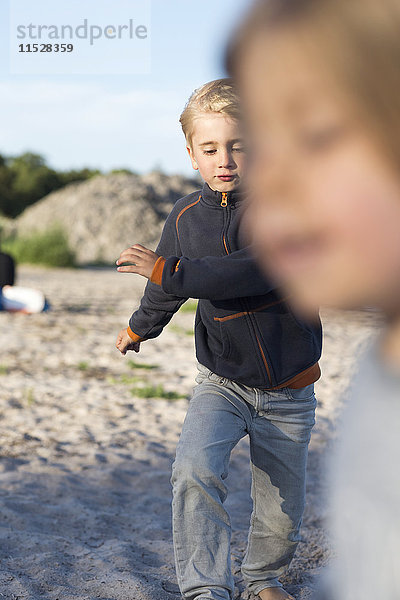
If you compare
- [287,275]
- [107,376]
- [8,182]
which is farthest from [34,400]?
[8,182]

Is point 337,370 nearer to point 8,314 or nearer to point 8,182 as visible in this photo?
point 8,314

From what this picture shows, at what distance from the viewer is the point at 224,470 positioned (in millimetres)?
2150

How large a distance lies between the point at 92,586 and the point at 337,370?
14.1 feet

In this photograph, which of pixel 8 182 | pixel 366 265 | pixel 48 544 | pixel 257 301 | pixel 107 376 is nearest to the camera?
pixel 366 265

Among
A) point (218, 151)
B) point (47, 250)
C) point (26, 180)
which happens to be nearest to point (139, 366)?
point (218, 151)

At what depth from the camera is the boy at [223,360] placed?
2092 mm

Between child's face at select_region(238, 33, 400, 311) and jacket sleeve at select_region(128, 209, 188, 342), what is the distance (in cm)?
178

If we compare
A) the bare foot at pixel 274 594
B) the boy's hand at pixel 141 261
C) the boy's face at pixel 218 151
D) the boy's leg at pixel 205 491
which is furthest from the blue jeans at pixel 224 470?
the boy's face at pixel 218 151

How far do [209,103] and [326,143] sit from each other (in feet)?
5.50

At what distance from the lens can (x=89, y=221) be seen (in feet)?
59.7

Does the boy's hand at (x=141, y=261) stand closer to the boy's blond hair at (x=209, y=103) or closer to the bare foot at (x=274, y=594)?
the boy's blond hair at (x=209, y=103)

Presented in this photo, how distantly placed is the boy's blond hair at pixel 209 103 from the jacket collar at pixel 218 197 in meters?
0.17

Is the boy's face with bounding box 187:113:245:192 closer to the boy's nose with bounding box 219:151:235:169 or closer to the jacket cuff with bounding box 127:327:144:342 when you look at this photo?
the boy's nose with bounding box 219:151:235:169

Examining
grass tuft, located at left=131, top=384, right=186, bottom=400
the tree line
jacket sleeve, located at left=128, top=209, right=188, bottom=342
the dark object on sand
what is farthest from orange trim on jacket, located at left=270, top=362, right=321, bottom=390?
the tree line
